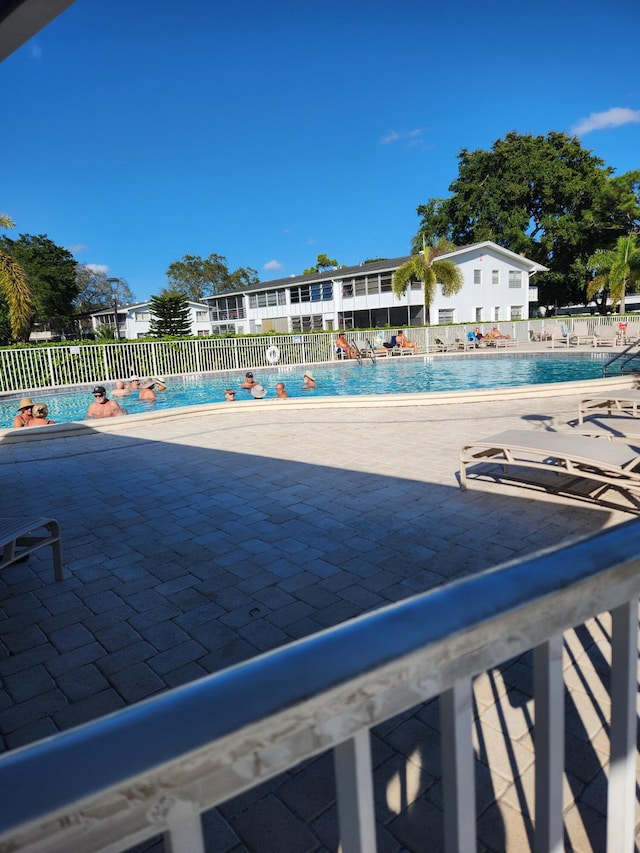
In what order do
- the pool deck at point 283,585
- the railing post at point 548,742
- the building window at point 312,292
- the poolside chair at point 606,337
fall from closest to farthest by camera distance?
the railing post at point 548,742 → the pool deck at point 283,585 → the poolside chair at point 606,337 → the building window at point 312,292

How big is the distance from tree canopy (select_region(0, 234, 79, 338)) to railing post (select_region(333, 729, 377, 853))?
56607 millimetres

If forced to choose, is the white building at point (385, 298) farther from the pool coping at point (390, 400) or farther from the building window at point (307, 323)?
the pool coping at point (390, 400)

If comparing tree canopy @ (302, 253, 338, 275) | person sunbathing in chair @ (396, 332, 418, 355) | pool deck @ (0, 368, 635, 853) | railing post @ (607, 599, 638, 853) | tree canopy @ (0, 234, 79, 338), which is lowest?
pool deck @ (0, 368, 635, 853)

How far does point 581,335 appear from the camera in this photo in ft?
95.7

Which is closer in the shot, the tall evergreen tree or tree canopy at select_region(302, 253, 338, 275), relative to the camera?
the tall evergreen tree

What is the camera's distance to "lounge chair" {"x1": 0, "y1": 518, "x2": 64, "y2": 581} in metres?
3.42

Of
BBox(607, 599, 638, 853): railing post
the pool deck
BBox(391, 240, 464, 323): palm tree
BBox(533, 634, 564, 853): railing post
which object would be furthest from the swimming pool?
BBox(533, 634, 564, 853): railing post

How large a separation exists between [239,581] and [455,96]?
110 ft

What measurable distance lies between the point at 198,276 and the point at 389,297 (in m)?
55.9

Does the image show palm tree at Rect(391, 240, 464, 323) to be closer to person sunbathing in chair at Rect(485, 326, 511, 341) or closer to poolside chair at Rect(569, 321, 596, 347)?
person sunbathing in chair at Rect(485, 326, 511, 341)

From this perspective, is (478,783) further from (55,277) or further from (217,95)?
(55,277)

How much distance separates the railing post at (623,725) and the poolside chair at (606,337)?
1041 inches

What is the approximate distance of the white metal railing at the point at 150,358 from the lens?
17406mm

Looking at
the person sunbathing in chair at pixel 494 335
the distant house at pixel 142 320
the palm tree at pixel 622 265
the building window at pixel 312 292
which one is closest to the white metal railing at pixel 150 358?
the person sunbathing in chair at pixel 494 335
